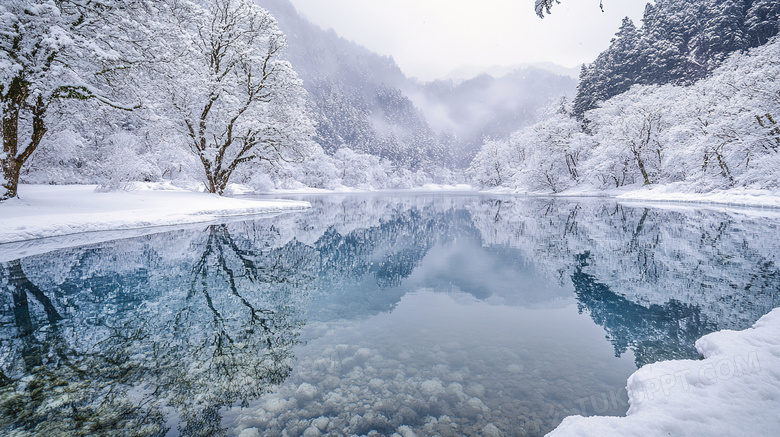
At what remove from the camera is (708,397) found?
3.14 meters

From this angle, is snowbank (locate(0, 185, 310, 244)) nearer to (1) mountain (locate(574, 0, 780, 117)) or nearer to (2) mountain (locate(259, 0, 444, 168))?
(1) mountain (locate(574, 0, 780, 117))

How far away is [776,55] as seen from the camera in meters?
25.4

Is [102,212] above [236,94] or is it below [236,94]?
below

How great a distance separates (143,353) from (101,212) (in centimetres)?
1477

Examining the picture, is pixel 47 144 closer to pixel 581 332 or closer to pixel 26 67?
pixel 26 67

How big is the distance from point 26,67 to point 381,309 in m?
16.3

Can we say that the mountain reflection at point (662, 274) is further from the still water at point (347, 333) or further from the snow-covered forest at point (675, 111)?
the snow-covered forest at point (675, 111)

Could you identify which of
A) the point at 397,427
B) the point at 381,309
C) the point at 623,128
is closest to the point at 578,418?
the point at 397,427

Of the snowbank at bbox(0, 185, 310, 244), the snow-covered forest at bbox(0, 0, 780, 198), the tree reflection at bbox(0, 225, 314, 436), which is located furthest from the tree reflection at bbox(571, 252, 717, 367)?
the snowbank at bbox(0, 185, 310, 244)

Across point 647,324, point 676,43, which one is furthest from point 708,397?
point 676,43

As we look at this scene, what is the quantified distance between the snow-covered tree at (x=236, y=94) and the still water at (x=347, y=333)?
1372 centimetres

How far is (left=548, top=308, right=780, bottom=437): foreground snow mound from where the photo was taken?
2.75 metres

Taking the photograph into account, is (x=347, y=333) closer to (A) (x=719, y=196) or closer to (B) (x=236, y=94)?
(B) (x=236, y=94)

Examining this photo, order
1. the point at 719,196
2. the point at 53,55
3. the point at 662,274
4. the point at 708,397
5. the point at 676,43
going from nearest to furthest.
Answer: the point at 708,397 → the point at 662,274 → the point at 53,55 → the point at 719,196 → the point at 676,43
